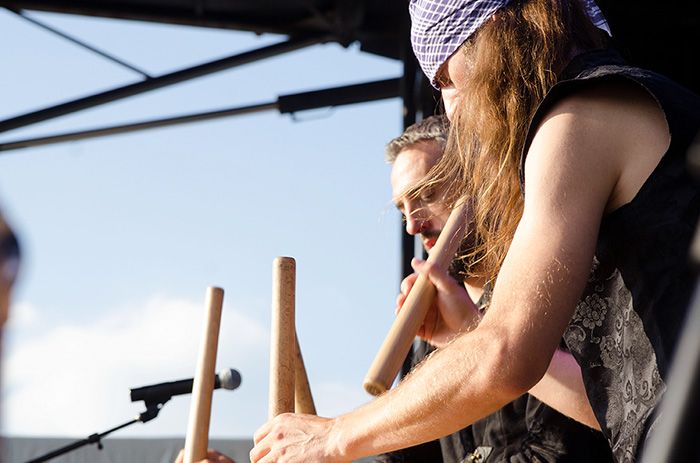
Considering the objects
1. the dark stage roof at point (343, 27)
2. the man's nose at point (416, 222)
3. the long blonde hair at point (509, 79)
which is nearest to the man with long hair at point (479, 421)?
the man's nose at point (416, 222)

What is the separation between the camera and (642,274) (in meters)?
1.20

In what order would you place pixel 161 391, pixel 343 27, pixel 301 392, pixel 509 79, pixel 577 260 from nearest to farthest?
1. pixel 577 260
2. pixel 509 79
3. pixel 301 392
4. pixel 161 391
5. pixel 343 27

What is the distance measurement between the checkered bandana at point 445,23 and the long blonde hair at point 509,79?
2 cm

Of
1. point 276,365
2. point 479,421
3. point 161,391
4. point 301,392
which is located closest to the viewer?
point 276,365

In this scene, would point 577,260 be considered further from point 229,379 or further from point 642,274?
point 229,379

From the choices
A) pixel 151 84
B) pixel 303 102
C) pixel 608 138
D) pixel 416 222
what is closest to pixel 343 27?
pixel 303 102

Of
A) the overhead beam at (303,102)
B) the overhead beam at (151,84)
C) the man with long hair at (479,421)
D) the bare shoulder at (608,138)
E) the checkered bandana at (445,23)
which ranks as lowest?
the man with long hair at (479,421)

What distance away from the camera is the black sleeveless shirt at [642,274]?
3.84 feet

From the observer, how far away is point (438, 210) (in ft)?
8.53

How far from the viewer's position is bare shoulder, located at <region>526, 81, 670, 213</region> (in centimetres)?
118

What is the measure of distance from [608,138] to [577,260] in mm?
207

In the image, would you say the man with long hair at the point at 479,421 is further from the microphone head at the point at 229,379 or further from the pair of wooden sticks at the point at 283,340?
the microphone head at the point at 229,379

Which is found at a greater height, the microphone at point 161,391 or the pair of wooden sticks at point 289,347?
the pair of wooden sticks at point 289,347

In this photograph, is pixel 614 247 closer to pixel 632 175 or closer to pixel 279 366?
pixel 632 175
